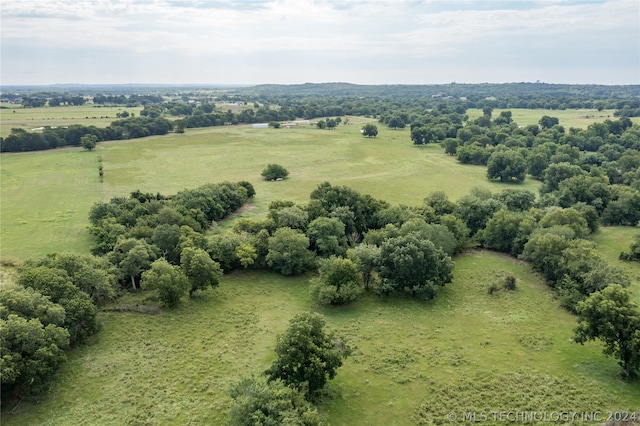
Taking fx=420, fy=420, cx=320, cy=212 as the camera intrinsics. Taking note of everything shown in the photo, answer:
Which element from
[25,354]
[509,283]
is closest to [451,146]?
[509,283]

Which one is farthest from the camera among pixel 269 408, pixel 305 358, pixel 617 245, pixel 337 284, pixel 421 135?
pixel 421 135

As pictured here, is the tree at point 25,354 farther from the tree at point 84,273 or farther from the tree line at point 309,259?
the tree at point 84,273

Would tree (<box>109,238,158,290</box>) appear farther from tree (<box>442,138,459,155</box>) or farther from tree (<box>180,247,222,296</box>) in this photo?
tree (<box>442,138,459,155</box>)

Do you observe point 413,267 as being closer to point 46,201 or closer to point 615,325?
point 615,325

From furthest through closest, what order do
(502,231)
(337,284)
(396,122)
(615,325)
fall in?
1. (396,122)
2. (502,231)
3. (337,284)
4. (615,325)

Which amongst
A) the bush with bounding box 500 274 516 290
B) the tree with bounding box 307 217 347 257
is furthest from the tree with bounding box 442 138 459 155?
the bush with bounding box 500 274 516 290

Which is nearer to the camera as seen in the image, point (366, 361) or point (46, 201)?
point (366, 361)

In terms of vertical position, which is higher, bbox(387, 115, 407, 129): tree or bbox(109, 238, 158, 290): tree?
bbox(387, 115, 407, 129): tree
